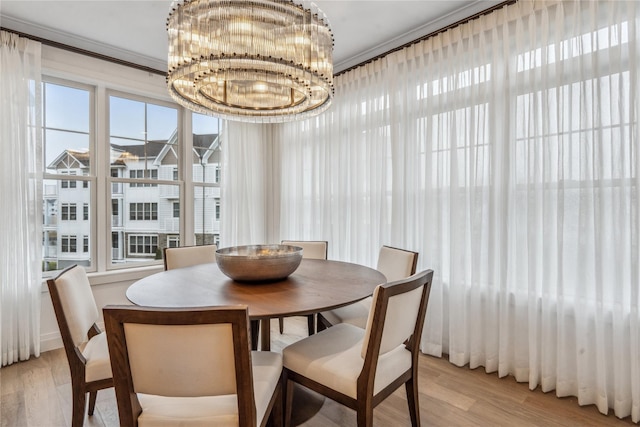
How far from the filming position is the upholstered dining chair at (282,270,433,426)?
1.38 meters

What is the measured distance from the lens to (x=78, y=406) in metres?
1.52

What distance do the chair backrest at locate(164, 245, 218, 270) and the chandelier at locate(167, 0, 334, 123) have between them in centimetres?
128

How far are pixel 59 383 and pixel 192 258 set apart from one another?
118cm

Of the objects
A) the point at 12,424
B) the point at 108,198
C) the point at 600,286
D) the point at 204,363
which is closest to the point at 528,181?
the point at 600,286

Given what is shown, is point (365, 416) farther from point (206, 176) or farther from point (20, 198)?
point (206, 176)

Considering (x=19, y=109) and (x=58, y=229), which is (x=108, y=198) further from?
(x=19, y=109)

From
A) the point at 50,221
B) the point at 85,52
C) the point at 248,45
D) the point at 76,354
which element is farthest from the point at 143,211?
the point at 248,45

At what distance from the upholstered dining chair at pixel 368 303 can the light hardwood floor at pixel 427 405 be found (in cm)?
48

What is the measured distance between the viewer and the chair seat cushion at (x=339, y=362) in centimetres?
145

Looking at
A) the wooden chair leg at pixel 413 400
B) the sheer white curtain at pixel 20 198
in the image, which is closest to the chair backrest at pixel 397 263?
the wooden chair leg at pixel 413 400

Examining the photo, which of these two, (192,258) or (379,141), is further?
(379,141)

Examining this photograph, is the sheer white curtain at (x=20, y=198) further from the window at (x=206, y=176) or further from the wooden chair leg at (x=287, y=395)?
the wooden chair leg at (x=287, y=395)

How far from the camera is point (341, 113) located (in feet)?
11.4

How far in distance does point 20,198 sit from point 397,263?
295 cm
